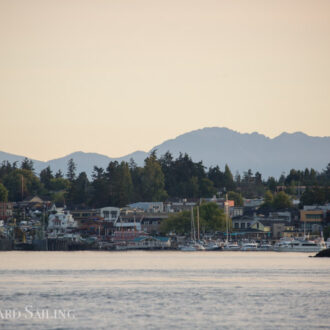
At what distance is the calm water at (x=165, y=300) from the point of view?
51281 mm

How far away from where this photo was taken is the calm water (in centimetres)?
5128

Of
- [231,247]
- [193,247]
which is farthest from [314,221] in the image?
[193,247]

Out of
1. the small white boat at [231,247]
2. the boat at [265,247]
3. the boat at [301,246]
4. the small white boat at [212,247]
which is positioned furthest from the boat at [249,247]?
the boat at [301,246]

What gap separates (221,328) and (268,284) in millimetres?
26961

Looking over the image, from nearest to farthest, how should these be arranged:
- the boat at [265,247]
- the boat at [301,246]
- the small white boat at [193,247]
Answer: the boat at [301,246] → the boat at [265,247] → the small white boat at [193,247]

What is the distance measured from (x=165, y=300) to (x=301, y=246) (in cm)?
10093

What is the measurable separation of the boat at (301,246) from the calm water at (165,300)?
66.2 metres

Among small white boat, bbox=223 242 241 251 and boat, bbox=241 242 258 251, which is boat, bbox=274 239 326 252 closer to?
boat, bbox=241 242 258 251

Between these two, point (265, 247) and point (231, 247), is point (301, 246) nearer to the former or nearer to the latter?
point (265, 247)

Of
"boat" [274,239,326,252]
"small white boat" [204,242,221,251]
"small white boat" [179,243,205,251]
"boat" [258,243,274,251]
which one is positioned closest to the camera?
"boat" [274,239,326,252]

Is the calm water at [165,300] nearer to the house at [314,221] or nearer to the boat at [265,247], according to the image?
the boat at [265,247]

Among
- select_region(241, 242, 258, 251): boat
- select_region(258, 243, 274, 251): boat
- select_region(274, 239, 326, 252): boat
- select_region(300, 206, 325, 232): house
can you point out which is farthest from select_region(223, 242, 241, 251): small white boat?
select_region(300, 206, 325, 232): house

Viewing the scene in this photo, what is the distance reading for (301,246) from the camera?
526ft

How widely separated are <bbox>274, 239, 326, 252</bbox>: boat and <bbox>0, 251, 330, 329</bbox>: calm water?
217 ft
